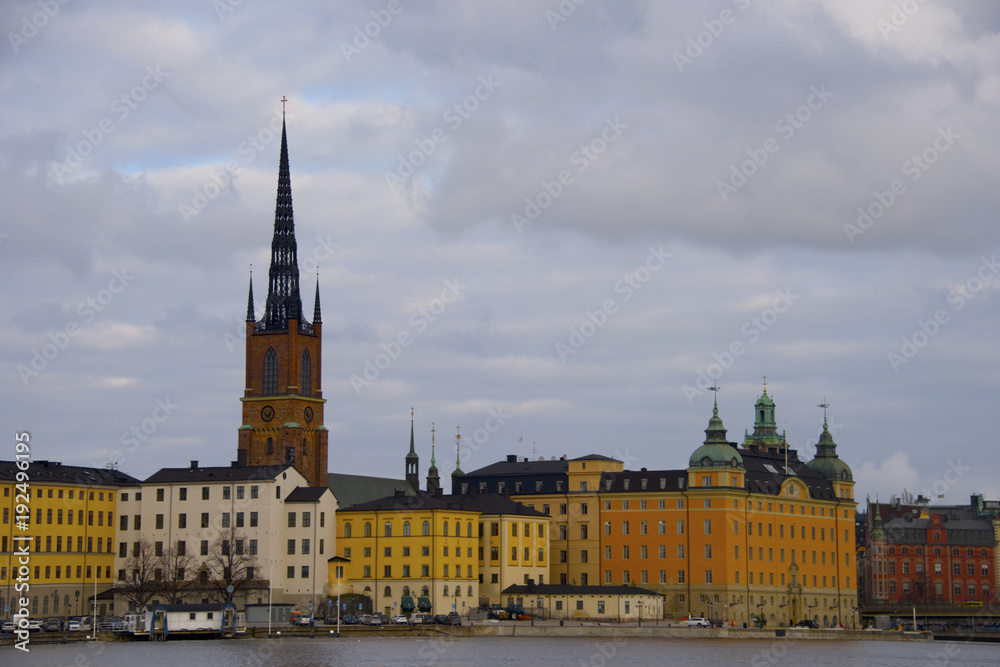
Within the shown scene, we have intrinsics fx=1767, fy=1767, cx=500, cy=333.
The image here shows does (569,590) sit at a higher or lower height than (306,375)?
lower

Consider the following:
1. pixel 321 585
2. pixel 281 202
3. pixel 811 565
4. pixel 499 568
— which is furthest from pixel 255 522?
pixel 811 565

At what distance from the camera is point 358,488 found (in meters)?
180

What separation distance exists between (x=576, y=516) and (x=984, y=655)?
45.6m

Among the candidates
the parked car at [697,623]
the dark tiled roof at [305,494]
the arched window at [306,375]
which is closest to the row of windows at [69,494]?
the dark tiled roof at [305,494]

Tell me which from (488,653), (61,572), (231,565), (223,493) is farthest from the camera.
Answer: (223,493)

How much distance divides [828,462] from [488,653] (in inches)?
3112

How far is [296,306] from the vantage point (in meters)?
184

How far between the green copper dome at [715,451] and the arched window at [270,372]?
144ft

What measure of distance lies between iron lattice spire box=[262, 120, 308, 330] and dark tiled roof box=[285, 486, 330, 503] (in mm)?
28639

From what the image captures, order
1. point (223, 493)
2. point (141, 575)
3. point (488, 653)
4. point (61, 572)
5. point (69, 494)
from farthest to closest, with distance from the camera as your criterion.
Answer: point (223, 493) → point (69, 494) → point (61, 572) → point (141, 575) → point (488, 653)

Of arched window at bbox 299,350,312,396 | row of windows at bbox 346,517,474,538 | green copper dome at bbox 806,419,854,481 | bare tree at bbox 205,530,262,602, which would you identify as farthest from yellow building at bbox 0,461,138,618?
green copper dome at bbox 806,419,854,481

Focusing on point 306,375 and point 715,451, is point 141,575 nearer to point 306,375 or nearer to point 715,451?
point 306,375

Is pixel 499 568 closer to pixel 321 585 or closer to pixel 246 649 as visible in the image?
pixel 321 585

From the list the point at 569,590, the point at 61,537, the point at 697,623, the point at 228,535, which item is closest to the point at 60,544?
the point at 61,537
